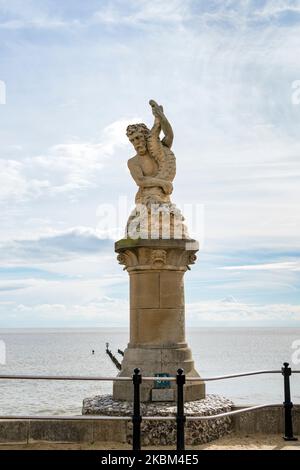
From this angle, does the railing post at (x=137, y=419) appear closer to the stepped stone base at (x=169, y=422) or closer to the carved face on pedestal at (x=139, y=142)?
the stepped stone base at (x=169, y=422)

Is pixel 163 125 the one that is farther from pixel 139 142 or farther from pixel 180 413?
pixel 180 413

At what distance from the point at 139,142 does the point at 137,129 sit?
0.27 m

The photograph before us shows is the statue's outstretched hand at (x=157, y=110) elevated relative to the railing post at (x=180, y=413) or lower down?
elevated

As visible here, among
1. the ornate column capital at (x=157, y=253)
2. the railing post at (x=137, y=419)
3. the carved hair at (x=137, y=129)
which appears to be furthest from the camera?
the carved hair at (x=137, y=129)

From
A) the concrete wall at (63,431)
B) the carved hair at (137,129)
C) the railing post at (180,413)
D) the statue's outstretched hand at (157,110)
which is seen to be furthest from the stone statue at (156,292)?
the railing post at (180,413)

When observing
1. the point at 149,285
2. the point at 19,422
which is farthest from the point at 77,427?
the point at 149,285

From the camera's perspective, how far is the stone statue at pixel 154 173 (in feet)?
35.4

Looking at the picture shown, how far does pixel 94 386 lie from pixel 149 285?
3316 cm

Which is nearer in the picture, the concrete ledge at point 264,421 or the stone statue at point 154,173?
the concrete ledge at point 264,421

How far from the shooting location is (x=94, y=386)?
42125 mm

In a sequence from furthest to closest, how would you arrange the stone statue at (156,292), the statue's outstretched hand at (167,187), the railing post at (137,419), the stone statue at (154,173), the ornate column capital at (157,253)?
the statue's outstretched hand at (167,187) → the stone statue at (154,173) → the ornate column capital at (157,253) → the stone statue at (156,292) → the railing post at (137,419)
